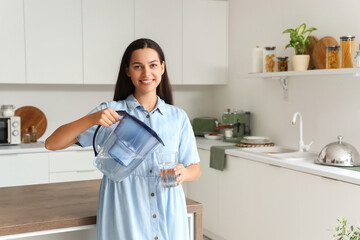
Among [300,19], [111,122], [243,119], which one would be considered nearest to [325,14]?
[300,19]

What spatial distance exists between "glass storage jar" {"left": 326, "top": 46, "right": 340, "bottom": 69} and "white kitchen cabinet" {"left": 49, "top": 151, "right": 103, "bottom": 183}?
2.10 meters

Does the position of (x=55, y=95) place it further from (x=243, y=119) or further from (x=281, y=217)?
(x=281, y=217)

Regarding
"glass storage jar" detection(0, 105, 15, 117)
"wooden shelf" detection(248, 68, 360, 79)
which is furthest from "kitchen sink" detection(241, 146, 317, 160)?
"glass storage jar" detection(0, 105, 15, 117)

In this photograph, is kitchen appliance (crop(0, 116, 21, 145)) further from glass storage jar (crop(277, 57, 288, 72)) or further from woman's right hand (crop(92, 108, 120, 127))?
woman's right hand (crop(92, 108, 120, 127))

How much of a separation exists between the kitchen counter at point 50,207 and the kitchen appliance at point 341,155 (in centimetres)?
130

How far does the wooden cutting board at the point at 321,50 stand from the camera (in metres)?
3.38

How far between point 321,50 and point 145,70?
2020mm

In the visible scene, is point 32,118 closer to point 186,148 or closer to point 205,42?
point 205,42

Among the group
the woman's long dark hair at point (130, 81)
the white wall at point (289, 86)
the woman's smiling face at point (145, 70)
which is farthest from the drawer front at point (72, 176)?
the woman's smiling face at point (145, 70)

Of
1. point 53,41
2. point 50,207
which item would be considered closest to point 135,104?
point 50,207

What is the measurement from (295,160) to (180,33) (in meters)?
1.88

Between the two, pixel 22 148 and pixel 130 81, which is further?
pixel 22 148

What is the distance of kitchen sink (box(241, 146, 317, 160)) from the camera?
3434 millimetres

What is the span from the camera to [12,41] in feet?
12.9
